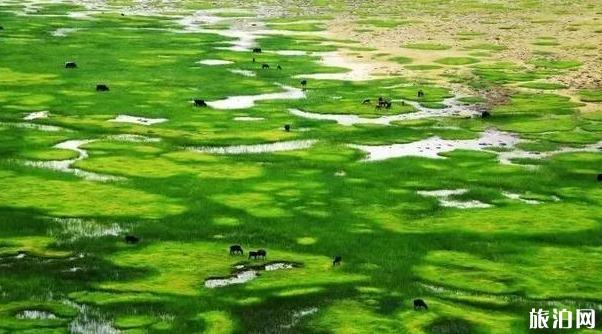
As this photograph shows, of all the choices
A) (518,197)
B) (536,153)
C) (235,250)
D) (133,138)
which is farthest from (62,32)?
(235,250)

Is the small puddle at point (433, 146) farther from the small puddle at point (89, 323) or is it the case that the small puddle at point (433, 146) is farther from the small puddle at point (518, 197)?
the small puddle at point (89, 323)

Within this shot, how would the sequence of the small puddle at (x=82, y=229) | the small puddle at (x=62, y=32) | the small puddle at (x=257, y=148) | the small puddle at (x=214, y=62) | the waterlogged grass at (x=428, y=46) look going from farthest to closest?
the small puddle at (x=62, y=32) < the waterlogged grass at (x=428, y=46) < the small puddle at (x=214, y=62) < the small puddle at (x=257, y=148) < the small puddle at (x=82, y=229)

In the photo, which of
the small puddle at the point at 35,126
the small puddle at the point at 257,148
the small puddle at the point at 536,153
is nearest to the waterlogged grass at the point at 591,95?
the small puddle at the point at 536,153

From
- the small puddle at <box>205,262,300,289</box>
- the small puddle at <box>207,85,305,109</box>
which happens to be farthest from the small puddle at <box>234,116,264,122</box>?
the small puddle at <box>205,262,300,289</box>

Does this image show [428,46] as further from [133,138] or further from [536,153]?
[133,138]

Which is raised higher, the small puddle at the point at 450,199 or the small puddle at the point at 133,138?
the small puddle at the point at 450,199

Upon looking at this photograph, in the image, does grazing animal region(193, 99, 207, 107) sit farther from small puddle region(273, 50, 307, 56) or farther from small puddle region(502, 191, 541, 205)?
small puddle region(502, 191, 541, 205)
